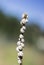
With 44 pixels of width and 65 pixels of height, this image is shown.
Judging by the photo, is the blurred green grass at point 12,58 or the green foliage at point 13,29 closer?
the blurred green grass at point 12,58

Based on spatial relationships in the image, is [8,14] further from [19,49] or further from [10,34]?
[19,49]

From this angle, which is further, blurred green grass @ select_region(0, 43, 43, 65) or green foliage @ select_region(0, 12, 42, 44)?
green foliage @ select_region(0, 12, 42, 44)

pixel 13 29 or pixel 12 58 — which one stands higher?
pixel 13 29

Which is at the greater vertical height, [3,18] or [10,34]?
[3,18]

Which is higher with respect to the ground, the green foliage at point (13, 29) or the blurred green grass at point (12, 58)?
the green foliage at point (13, 29)

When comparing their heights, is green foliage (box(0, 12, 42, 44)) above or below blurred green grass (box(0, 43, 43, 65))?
above

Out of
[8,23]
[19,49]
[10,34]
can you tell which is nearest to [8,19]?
[8,23]

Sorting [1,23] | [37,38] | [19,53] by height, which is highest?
[1,23]

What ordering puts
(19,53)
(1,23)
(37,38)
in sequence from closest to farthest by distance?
(19,53)
(37,38)
(1,23)

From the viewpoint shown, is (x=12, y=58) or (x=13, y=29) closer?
(x=12, y=58)

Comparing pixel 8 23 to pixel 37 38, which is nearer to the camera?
pixel 37 38

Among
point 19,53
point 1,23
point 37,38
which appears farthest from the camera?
point 1,23
